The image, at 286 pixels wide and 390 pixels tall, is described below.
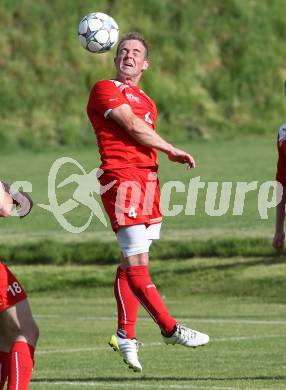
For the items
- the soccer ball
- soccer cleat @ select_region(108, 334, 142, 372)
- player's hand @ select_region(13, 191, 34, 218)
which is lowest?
soccer cleat @ select_region(108, 334, 142, 372)

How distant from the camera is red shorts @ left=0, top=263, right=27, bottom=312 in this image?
310 inches

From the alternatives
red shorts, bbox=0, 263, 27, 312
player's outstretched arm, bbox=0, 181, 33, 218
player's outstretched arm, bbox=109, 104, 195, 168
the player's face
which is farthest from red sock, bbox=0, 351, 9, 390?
the player's face

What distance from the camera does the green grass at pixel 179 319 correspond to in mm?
10555

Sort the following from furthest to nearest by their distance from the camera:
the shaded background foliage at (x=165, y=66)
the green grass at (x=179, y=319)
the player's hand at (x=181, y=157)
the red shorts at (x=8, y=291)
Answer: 1. the shaded background foliage at (x=165, y=66)
2. the green grass at (x=179, y=319)
3. the player's hand at (x=181, y=157)
4. the red shorts at (x=8, y=291)

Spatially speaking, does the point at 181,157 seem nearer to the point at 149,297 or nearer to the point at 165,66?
the point at 149,297

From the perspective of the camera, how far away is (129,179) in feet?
32.7

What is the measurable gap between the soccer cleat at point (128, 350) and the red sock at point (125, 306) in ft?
0.25

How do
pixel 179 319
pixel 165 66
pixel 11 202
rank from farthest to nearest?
pixel 165 66 → pixel 179 319 → pixel 11 202

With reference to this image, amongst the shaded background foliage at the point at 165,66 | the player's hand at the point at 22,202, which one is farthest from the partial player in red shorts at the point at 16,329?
the shaded background foliage at the point at 165,66

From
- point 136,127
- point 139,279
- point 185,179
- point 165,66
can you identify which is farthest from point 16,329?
point 165,66

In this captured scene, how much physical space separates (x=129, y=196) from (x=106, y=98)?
76cm

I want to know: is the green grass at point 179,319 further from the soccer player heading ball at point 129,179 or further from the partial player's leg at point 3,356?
the partial player's leg at point 3,356

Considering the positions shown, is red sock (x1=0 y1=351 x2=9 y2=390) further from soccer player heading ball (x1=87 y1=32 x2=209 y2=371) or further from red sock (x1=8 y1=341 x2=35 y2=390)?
soccer player heading ball (x1=87 y1=32 x2=209 y2=371)

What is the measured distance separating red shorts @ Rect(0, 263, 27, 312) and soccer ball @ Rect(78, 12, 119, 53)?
3.41 meters
